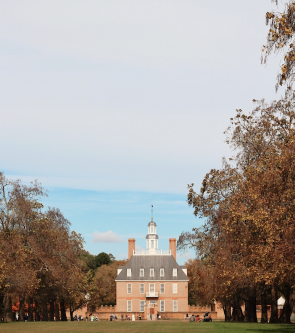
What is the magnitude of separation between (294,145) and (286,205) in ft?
11.4

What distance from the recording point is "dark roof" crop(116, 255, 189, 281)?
87938 millimetres

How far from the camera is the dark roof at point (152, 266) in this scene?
289ft

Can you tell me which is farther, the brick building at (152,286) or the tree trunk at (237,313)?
the brick building at (152,286)

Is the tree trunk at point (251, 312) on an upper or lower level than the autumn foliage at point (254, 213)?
lower

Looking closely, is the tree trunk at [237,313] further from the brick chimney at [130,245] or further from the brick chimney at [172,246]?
the brick chimney at [130,245]

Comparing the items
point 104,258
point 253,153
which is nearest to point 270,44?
point 253,153

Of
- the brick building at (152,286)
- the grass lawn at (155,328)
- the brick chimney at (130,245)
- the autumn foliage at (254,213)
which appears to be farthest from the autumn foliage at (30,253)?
the brick chimney at (130,245)

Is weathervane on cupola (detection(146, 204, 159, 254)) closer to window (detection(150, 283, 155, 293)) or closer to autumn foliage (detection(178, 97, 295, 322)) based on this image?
window (detection(150, 283, 155, 293))

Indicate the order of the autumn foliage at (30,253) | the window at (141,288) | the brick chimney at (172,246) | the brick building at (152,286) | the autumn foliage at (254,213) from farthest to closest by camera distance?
the brick chimney at (172,246) → the window at (141,288) → the brick building at (152,286) → the autumn foliage at (30,253) → the autumn foliage at (254,213)

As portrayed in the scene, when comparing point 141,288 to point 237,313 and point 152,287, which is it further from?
point 237,313

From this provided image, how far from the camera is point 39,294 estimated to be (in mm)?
45875

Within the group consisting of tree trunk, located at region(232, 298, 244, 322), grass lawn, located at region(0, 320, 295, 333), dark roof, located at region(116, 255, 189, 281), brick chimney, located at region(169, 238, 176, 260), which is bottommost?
tree trunk, located at region(232, 298, 244, 322)

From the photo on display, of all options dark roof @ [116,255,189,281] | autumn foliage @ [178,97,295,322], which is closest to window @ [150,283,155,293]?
dark roof @ [116,255,189,281]

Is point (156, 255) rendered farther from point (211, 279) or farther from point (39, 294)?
point (211, 279)
